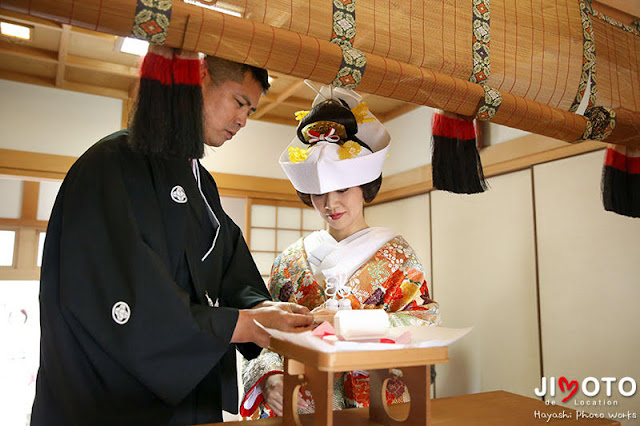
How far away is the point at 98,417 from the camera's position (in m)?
1.32

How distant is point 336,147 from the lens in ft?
7.08

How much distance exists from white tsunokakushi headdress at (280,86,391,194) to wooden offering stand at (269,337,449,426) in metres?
0.99

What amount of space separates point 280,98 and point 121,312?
4.02 meters

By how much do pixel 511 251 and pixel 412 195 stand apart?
4.63 ft

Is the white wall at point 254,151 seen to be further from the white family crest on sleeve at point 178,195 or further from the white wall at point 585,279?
the white family crest on sleeve at point 178,195

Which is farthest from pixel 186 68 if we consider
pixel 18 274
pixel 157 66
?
pixel 18 274

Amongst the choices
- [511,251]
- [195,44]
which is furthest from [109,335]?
[511,251]

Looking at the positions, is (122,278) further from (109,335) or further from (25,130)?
(25,130)

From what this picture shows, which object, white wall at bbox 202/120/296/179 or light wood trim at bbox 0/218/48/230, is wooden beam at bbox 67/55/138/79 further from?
light wood trim at bbox 0/218/48/230

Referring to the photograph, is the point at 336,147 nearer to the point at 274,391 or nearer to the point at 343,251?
the point at 343,251

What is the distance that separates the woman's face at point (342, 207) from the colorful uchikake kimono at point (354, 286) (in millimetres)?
58

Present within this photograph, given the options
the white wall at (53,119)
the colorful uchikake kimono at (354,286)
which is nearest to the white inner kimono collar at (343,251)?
the colorful uchikake kimono at (354,286)

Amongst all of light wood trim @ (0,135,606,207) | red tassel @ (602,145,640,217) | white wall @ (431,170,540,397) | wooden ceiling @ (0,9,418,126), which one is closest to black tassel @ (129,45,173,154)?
red tassel @ (602,145,640,217)

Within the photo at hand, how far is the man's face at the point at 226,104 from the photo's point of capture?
1654 mm
